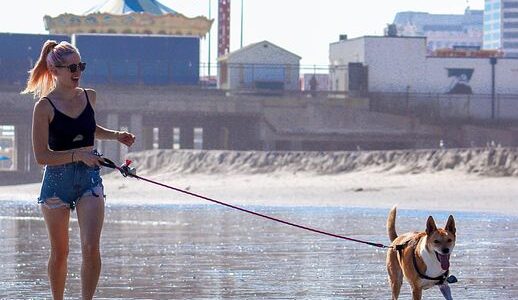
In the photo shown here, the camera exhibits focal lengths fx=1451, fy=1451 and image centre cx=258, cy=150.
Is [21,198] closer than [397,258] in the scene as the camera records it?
No

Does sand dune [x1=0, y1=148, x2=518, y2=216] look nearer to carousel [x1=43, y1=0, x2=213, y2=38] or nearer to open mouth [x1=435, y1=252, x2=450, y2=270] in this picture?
open mouth [x1=435, y1=252, x2=450, y2=270]

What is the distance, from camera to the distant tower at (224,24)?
85375 millimetres

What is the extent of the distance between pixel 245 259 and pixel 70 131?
6.37 metres

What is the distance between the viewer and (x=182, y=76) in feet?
224

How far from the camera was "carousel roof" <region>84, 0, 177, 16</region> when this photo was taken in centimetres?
7169

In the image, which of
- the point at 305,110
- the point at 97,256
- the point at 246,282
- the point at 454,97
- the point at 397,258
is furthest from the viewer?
the point at 454,97

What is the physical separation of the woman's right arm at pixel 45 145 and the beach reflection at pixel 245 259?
2.75 m

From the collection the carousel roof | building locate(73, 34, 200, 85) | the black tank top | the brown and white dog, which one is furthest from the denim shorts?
the carousel roof

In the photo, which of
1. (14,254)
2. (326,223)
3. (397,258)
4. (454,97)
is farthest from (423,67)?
(397,258)

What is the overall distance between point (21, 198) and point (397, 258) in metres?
26.8

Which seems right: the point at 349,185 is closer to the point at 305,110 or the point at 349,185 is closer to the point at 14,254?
the point at 14,254

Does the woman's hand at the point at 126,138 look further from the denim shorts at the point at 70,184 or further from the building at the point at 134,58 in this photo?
the building at the point at 134,58

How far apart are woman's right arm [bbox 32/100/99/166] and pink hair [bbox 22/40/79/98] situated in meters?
0.20

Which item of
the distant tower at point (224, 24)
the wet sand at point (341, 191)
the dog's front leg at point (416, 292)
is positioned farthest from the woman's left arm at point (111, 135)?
the distant tower at point (224, 24)
